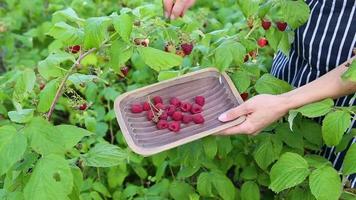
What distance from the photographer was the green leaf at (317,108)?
1441 millimetres

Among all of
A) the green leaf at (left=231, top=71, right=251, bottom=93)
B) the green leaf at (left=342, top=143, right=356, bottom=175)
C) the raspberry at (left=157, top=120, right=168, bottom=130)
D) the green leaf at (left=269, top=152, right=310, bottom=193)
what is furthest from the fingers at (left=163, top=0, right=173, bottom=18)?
the green leaf at (left=342, top=143, right=356, bottom=175)

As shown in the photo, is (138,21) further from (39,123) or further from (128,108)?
(39,123)

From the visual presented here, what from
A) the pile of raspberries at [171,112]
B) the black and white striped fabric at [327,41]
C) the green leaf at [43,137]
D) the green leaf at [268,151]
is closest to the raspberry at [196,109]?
the pile of raspberries at [171,112]

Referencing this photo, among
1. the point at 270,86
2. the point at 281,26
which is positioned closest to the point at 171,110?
the point at 270,86

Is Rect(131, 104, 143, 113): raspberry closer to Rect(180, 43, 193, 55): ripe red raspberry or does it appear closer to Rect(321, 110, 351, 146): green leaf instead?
Rect(180, 43, 193, 55): ripe red raspberry

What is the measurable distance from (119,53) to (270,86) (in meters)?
0.43

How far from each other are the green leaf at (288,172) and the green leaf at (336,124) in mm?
96

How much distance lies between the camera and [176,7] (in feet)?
A: 5.95

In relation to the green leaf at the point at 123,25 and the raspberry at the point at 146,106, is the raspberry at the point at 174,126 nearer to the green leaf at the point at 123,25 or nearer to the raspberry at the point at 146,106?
the raspberry at the point at 146,106

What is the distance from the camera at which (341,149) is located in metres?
1.65

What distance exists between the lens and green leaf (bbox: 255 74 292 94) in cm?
171

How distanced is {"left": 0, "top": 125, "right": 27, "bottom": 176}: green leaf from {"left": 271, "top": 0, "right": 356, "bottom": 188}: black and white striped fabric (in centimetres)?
81

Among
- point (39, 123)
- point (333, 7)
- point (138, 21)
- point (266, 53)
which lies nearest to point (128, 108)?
point (138, 21)

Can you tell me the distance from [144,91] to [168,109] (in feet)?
0.28
